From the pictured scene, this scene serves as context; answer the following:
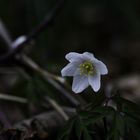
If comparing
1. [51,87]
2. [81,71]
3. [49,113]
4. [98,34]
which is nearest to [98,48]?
[98,34]

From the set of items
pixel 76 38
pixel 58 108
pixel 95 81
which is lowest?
pixel 76 38

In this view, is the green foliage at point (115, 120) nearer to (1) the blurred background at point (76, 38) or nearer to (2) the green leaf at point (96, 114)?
(2) the green leaf at point (96, 114)

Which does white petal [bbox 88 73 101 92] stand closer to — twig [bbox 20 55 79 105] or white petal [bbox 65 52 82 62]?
white petal [bbox 65 52 82 62]

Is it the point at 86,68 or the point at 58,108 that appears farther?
the point at 58,108

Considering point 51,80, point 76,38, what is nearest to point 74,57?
point 51,80

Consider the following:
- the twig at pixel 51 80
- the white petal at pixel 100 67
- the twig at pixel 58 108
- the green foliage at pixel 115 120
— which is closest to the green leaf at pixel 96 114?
the green foliage at pixel 115 120

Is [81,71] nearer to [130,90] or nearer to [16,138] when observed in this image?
[16,138]

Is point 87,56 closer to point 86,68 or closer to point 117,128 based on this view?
point 86,68
